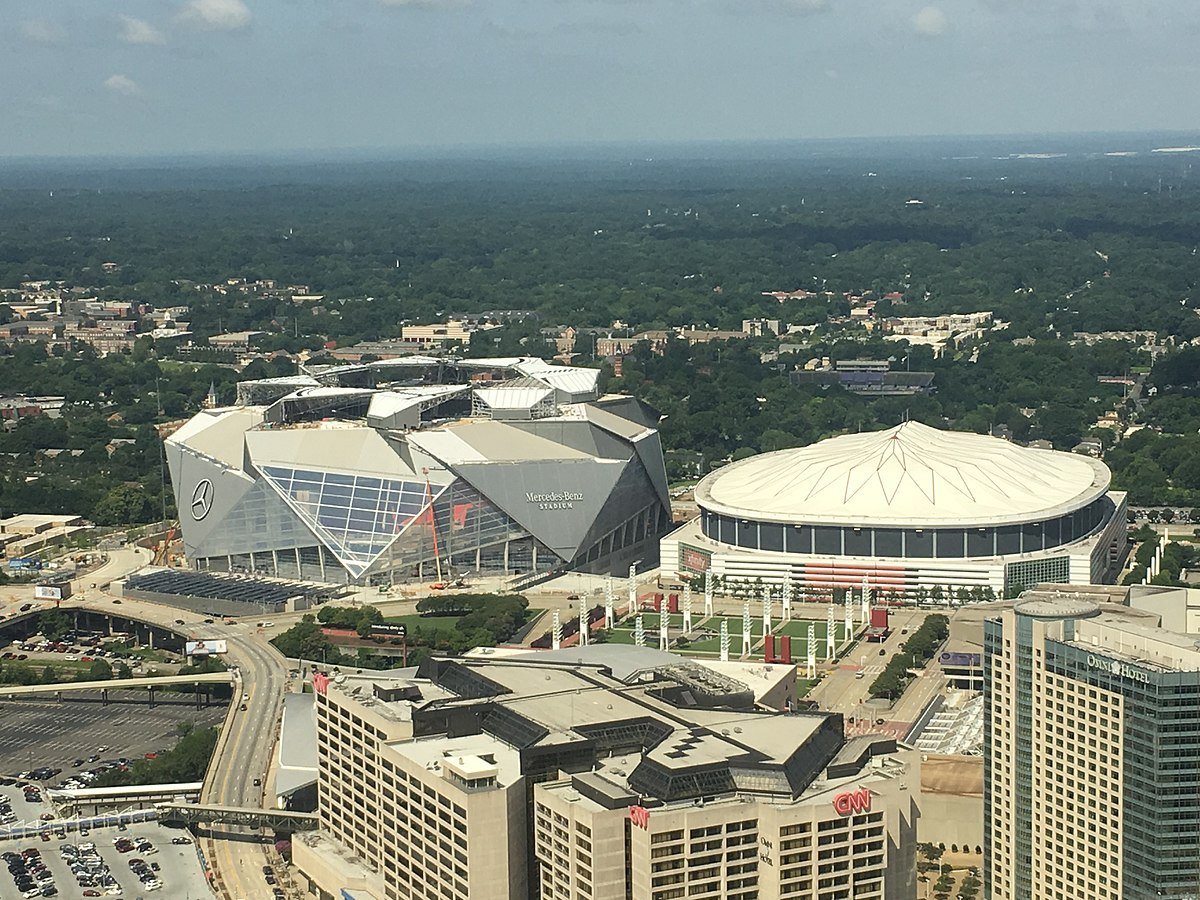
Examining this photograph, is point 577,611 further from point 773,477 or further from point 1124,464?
point 1124,464

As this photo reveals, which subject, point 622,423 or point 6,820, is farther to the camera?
point 622,423

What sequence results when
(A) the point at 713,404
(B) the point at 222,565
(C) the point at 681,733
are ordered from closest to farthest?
(C) the point at 681,733 < (B) the point at 222,565 < (A) the point at 713,404

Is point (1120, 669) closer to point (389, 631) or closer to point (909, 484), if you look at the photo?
point (389, 631)

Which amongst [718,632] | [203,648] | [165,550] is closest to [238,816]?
[203,648]

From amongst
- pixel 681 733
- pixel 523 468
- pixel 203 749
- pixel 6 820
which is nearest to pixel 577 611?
pixel 523 468

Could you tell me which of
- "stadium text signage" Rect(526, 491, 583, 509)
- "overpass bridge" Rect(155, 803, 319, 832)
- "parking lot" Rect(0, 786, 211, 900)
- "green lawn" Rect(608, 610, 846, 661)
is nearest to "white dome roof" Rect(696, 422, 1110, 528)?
"green lawn" Rect(608, 610, 846, 661)

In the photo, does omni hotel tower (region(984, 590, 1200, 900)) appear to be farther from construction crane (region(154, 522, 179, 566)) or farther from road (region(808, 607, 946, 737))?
construction crane (region(154, 522, 179, 566))

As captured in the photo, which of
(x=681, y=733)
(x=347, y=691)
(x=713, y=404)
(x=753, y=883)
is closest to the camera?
(x=753, y=883)
